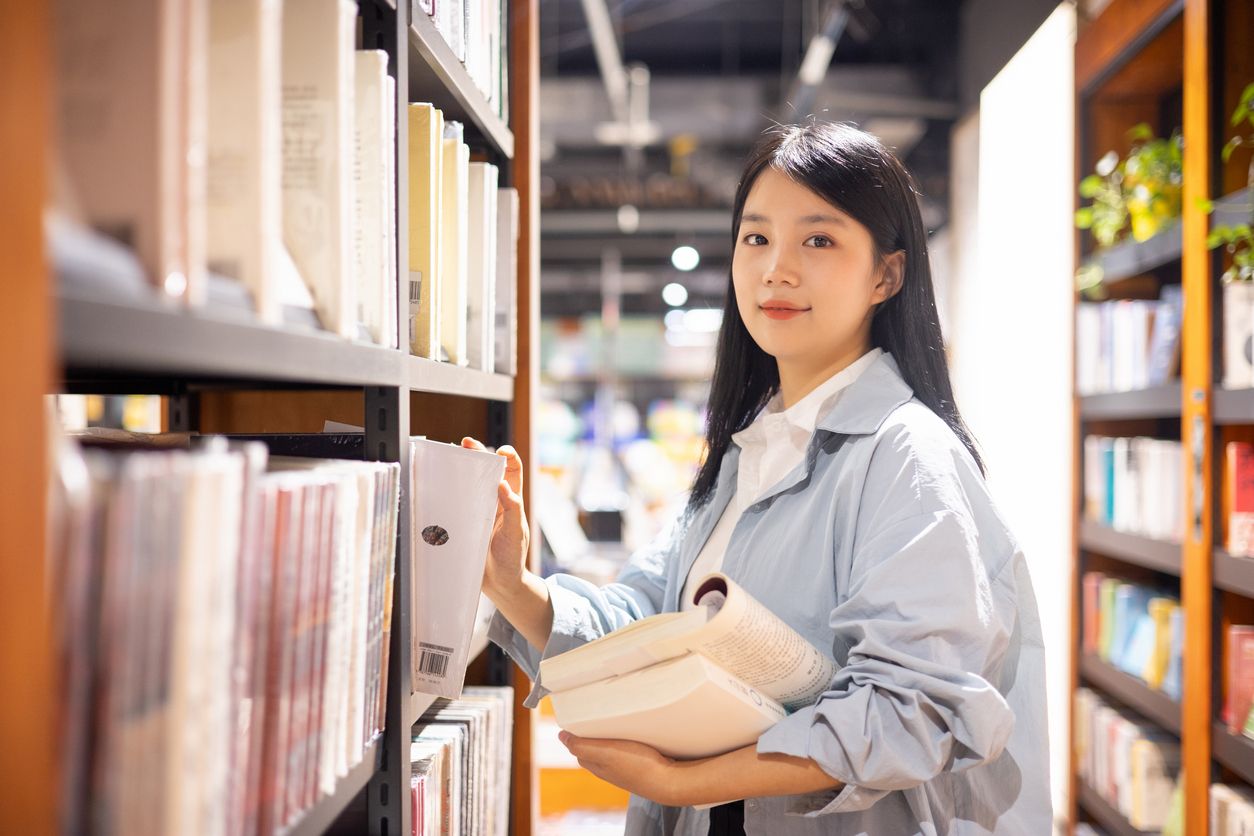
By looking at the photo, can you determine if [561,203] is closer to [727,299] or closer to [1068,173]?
[1068,173]

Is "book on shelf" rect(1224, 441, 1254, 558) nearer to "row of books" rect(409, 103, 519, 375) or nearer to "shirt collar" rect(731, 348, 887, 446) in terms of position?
"shirt collar" rect(731, 348, 887, 446)

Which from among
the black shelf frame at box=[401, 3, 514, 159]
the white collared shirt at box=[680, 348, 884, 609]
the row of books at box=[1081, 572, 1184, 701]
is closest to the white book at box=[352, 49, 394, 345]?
the black shelf frame at box=[401, 3, 514, 159]

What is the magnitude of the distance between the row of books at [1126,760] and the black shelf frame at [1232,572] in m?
→ 0.65

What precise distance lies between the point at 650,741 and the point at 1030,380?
350 cm

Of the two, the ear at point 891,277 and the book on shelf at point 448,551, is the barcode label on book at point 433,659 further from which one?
the ear at point 891,277

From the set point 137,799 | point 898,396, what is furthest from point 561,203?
point 137,799

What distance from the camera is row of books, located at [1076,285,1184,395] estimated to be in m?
2.87

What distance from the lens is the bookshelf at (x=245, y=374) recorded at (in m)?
0.47

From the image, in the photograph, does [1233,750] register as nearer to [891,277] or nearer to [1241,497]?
[1241,497]

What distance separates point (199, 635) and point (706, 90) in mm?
6515

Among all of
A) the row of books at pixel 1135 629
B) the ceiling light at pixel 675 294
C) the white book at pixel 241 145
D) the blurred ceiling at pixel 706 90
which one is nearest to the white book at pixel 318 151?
the white book at pixel 241 145

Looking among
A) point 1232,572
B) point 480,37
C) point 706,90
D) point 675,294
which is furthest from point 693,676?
point 675,294

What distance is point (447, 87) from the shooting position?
1339 mm

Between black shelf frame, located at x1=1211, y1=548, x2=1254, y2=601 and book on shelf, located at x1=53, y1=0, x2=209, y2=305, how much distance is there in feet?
7.90
